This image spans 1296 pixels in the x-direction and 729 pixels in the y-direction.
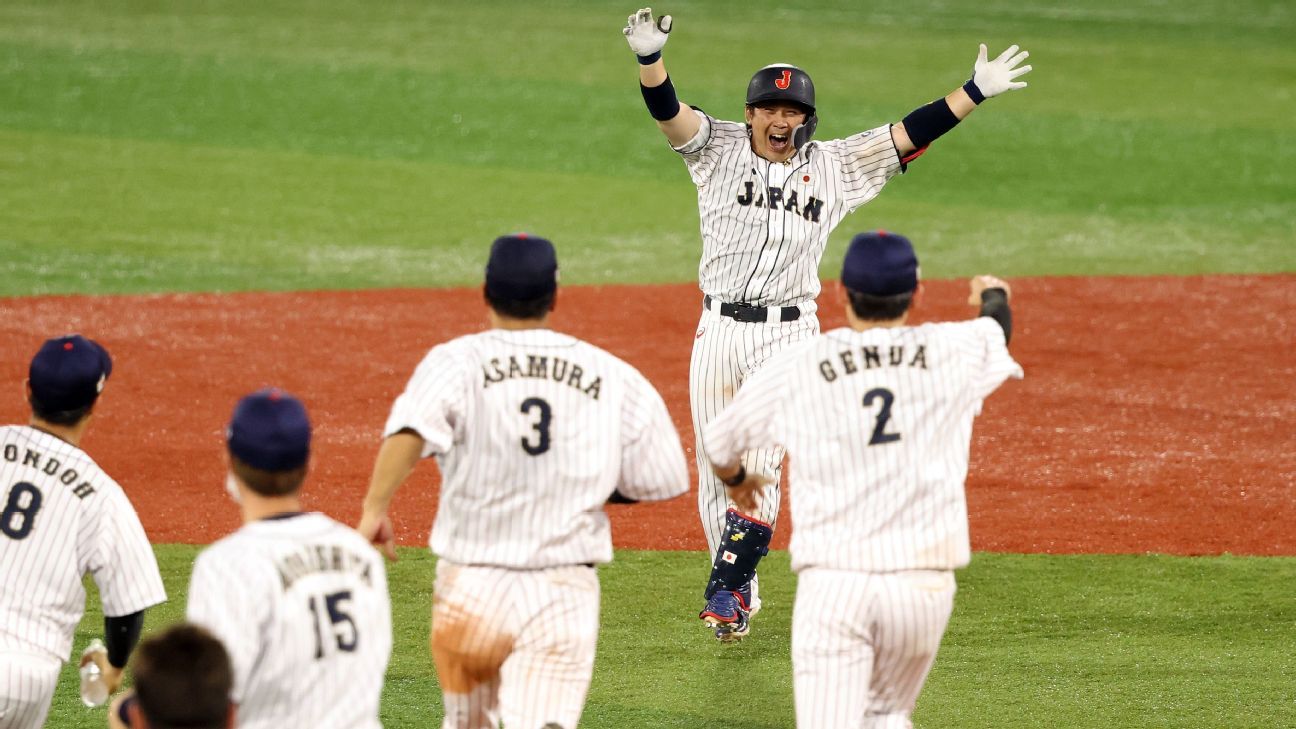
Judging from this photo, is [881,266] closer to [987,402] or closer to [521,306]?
[521,306]

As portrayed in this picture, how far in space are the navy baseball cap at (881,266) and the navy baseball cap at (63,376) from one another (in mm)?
2028

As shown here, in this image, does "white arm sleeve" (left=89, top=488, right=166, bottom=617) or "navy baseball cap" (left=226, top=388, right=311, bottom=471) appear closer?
"navy baseball cap" (left=226, top=388, right=311, bottom=471)

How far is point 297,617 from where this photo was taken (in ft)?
11.6

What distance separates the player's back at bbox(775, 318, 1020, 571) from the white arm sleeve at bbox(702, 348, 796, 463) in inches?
1.1

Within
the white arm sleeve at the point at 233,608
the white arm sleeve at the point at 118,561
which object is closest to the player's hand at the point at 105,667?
the white arm sleeve at the point at 118,561

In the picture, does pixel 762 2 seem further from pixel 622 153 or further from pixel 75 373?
pixel 75 373

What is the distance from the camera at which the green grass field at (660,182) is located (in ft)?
21.4

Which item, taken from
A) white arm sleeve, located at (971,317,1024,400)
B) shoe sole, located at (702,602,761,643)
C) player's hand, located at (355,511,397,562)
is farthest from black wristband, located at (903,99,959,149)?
player's hand, located at (355,511,397,562)

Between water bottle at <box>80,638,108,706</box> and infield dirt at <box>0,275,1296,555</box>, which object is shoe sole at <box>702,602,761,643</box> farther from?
water bottle at <box>80,638,108,706</box>

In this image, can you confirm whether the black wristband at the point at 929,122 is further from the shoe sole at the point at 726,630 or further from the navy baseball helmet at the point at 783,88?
the shoe sole at the point at 726,630

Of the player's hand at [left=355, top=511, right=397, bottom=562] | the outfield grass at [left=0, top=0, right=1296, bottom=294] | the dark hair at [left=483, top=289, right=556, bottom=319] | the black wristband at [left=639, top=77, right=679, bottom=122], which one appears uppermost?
the outfield grass at [left=0, top=0, right=1296, bottom=294]

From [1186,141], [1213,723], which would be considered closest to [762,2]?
[1186,141]

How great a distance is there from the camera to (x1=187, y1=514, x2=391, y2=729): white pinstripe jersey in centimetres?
346

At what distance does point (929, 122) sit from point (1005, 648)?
212cm
